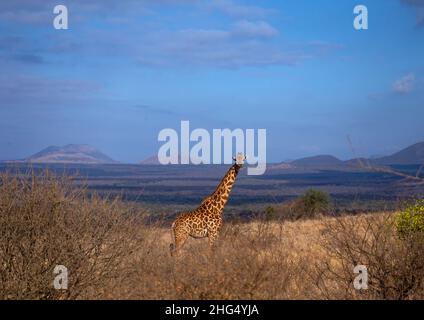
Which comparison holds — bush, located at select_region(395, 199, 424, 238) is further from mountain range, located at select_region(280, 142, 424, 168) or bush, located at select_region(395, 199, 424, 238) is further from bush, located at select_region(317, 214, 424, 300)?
bush, located at select_region(317, 214, 424, 300)

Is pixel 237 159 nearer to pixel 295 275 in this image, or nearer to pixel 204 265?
pixel 295 275

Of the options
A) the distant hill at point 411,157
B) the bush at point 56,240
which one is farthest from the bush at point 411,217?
the bush at point 56,240

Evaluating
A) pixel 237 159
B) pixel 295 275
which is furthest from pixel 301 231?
pixel 295 275

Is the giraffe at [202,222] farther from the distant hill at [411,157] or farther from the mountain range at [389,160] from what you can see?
the distant hill at [411,157]

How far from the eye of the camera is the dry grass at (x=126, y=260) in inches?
318

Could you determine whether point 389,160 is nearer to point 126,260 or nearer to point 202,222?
point 202,222

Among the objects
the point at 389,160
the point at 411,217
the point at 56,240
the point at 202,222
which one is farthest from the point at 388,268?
the point at 389,160

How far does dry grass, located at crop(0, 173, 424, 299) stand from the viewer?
8.08 metres

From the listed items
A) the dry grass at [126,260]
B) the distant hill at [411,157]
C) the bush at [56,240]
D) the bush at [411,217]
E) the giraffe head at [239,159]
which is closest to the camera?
the dry grass at [126,260]

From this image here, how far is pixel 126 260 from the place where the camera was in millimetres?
9273

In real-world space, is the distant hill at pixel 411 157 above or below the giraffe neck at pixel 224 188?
above

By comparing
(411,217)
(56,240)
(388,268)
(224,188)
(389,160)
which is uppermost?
(389,160)
